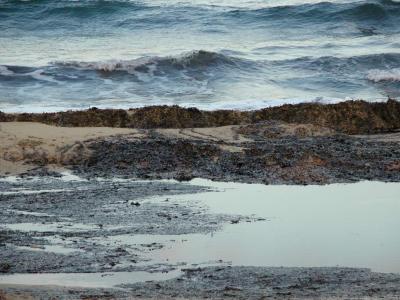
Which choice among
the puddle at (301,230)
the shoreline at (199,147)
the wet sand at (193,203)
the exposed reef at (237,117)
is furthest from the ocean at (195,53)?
the puddle at (301,230)

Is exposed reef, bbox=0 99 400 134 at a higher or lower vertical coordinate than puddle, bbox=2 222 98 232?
higher

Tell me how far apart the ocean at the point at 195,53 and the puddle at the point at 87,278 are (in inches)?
368

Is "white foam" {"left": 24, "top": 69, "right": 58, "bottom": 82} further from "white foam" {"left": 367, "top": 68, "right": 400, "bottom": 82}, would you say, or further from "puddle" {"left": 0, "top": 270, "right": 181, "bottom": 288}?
"puddle" {"left": 0, "top": 270, "right": 181, "bottom": 288}

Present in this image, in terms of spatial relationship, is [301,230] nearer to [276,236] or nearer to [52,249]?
[276,236]

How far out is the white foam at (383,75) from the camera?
1938 centimetres

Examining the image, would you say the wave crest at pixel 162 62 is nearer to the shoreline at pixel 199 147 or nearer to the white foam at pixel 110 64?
the white foam at pixel 110 64

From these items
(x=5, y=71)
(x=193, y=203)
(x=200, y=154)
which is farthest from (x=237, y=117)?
(x=5, y=71)

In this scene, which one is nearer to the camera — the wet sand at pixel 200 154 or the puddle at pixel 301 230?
the puddle at pixel 301 230

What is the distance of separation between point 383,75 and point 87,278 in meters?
14.0

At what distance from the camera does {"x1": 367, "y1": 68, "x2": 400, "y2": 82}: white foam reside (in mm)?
19375

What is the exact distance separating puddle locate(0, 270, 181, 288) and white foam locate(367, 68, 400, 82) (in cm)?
1343

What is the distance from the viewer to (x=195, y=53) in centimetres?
2103

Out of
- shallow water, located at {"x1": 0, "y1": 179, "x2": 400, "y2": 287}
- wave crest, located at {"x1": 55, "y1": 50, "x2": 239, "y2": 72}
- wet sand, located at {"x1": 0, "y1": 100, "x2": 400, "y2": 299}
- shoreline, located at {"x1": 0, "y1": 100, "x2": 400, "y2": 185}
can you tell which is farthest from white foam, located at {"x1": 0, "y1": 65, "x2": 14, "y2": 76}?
shallow water, located at {"x1": 0, "y1": 179, "x2": 400, "y2": 287}

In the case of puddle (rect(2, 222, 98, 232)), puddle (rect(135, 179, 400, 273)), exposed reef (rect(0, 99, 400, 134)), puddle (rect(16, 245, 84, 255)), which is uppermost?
exposed reef (rect(0, 99, 400, 134))
